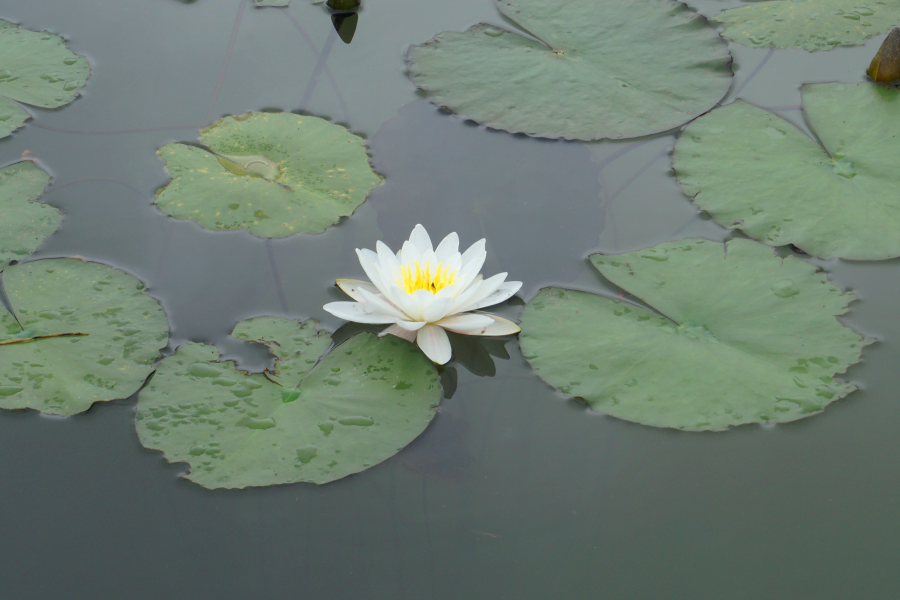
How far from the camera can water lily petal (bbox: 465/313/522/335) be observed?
2.27 meters

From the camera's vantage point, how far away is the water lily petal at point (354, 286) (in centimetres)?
231

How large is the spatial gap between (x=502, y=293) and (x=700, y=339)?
656mm

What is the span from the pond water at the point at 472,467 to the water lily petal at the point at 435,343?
2.7 inches

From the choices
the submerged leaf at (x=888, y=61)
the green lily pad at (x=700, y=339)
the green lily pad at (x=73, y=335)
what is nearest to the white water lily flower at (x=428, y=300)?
the green lily pad at (x=700, y=339)

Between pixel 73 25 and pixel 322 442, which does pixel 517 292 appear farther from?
pixel 73 25

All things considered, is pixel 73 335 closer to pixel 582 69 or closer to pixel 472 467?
pixel 472 467

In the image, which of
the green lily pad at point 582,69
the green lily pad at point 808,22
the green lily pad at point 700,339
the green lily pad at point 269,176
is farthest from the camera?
the green lily pad at point 808,22

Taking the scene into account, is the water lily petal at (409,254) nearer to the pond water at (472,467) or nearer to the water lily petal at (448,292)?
the water lily petal at (448,292)

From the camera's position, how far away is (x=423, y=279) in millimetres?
2252

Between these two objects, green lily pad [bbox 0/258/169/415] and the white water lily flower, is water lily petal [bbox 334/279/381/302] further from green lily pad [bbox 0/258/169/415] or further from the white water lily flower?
green lily pad [bbox 0/258/169/415]

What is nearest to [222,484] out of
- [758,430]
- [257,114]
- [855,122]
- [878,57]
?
[758,430]

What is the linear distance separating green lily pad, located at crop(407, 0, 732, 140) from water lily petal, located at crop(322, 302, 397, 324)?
125 centimetres

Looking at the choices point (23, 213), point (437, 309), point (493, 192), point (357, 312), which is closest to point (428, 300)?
point (437, 309)

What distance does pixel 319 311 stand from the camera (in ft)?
7.79
